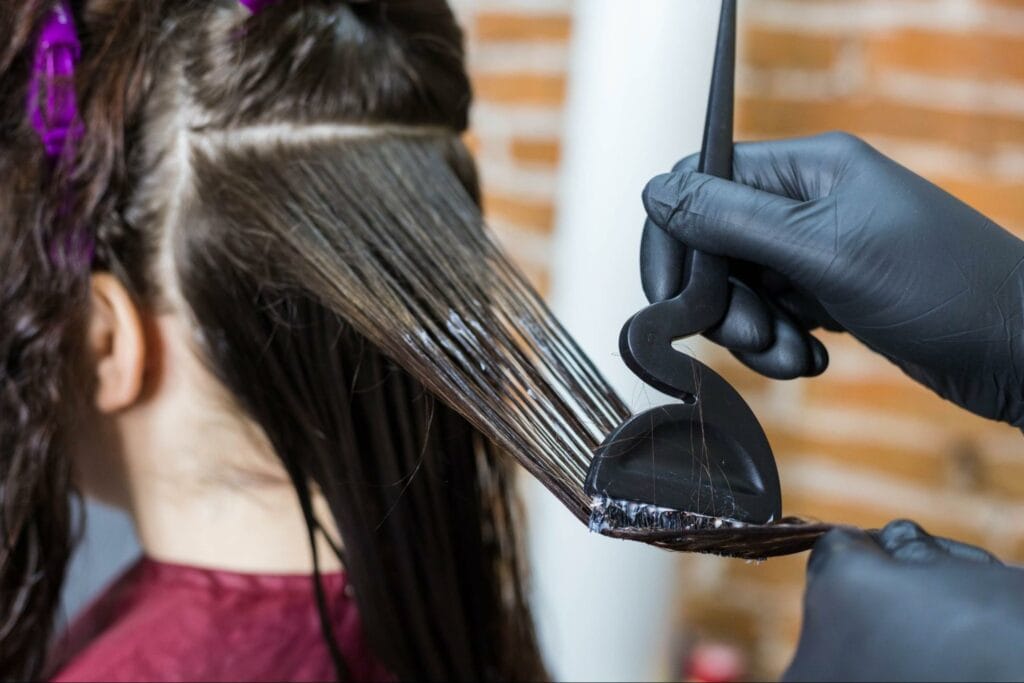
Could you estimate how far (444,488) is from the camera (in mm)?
Answer: 812

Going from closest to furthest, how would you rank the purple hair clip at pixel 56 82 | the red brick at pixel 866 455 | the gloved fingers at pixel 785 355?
the gloved fingers at pixel 785 355 → the purple hair clip at pixel 56 82 → the red brick at pixel 866 455

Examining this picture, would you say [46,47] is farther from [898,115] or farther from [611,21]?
[898,115]

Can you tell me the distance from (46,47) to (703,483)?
2.01 feet

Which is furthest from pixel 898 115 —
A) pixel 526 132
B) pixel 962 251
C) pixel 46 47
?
pixel 46 47

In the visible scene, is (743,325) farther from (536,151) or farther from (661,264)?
(536,151)

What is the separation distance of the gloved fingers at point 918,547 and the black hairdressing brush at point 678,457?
0.06 metres

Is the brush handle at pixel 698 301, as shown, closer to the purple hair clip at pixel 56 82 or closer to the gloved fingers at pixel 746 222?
the gloved fingers at pixel 746 222

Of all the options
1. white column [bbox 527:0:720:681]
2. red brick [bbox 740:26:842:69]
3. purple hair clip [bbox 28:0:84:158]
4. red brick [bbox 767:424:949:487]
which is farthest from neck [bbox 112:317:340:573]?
red brick [bbox 740:26:842:69]

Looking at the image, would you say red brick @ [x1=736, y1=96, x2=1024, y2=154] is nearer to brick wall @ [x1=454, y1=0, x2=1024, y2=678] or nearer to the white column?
brick wall @ [x1=454, y1=0, x2=1024, y2=678]

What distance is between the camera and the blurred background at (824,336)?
1.13 metres

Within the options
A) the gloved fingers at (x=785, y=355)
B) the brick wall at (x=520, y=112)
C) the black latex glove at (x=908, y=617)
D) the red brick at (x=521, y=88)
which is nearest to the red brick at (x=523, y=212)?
the brick wall at (x=520, y=112)

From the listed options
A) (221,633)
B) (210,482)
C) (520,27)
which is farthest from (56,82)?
(520,27)

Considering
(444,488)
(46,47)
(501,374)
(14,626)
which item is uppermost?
(46,47)

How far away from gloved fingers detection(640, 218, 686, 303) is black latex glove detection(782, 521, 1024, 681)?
174 millimetres
